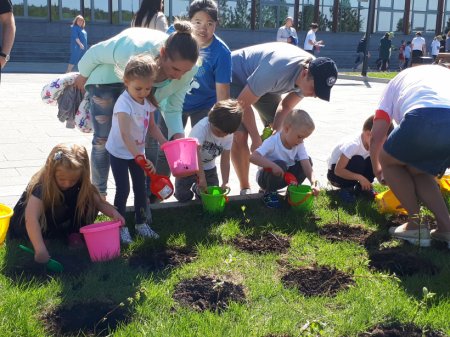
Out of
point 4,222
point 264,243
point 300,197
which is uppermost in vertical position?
point 4,222

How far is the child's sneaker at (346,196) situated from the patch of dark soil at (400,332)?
2090mm

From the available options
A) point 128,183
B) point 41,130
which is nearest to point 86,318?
point 128,183

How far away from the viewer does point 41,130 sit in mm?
7934

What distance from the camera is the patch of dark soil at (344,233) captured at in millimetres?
3945

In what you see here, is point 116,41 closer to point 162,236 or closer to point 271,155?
point 162,236

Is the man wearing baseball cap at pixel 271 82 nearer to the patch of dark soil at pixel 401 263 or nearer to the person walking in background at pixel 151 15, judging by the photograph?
the person walking in background at pixel 151 15

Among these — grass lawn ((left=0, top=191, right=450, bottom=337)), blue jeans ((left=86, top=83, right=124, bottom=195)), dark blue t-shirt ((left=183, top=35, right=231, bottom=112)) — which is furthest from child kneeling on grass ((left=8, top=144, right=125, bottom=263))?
dark blue t-shirt ((left=183, top=35, right=231, bottom=112))

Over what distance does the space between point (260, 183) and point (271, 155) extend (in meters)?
0.30

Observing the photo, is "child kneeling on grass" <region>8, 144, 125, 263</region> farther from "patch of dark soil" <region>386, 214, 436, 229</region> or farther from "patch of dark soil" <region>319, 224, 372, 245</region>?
"patch of dark soil" <region>386, 214, 436, 229</region>

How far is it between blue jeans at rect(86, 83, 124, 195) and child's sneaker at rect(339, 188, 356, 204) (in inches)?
77.1

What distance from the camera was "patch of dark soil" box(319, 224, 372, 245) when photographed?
395cm

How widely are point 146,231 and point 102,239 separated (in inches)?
18.5

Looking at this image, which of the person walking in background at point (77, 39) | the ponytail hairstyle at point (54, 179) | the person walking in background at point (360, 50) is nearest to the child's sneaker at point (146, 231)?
the ponytail hairstyle at point (54, 179)

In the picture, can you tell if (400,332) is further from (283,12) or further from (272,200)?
(283,12)
